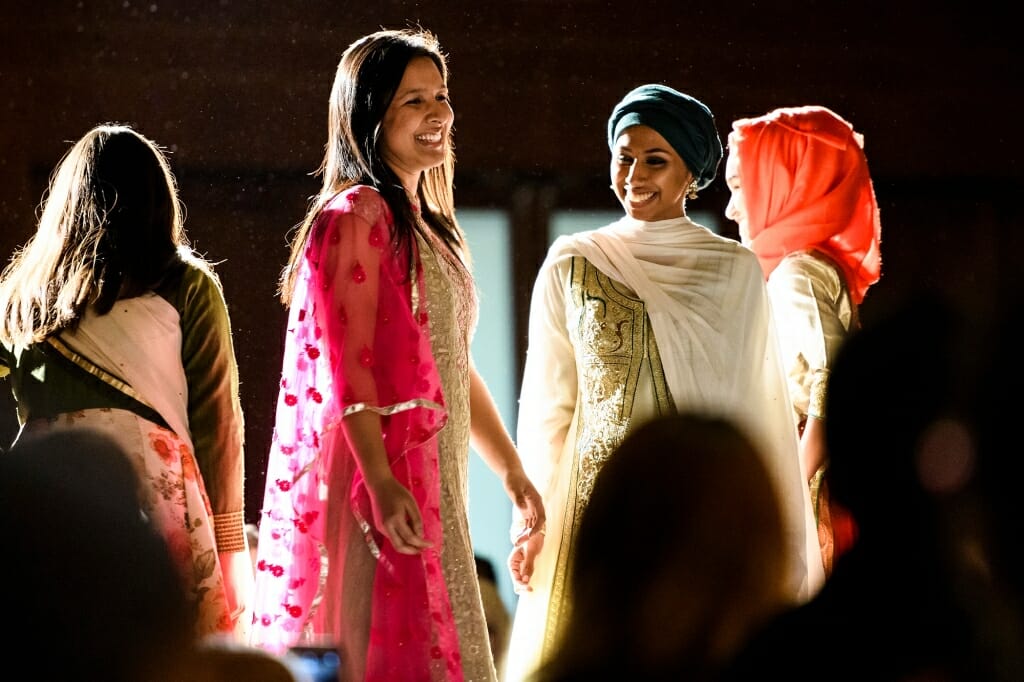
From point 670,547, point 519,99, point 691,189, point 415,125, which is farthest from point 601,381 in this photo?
point 519,99

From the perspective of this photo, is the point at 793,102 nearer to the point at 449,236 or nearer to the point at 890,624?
the point at 449,236

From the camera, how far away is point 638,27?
521 cm

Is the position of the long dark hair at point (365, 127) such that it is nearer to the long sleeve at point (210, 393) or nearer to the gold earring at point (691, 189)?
the long sleeve at point (210, 393)

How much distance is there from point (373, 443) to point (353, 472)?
0.10 m

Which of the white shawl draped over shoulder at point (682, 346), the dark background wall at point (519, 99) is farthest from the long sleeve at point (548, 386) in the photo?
the dark background wall at point (519, 99)

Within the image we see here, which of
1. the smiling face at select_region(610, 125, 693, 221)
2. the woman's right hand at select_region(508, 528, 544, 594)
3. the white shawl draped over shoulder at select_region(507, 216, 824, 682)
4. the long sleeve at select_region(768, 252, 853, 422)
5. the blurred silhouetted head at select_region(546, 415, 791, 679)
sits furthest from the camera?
the long sleeve at select_region(768, 252, 853, 422)

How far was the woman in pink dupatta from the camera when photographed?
2.52 metres

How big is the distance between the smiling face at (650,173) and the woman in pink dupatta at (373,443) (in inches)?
24.4

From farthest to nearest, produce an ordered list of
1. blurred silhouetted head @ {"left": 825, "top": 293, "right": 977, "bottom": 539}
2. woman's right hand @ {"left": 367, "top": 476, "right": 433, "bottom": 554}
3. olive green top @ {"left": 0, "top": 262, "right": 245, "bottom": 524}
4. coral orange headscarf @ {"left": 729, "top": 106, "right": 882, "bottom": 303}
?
coral orange headscarf @ {"left": 729, "top": 106, "right": 882, "bottom": 303} → olive green top @ {"left": 0, "top": 262, "right": 245, "bottom": 524} → woman's right hand @ {"left": 367, "top": 476, "right": 433, "bottom": 554} → blurred silhouetted head @ {"left": 825, "top": 293, "right": 977, "bottom": 539}

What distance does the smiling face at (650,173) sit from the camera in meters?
3.21

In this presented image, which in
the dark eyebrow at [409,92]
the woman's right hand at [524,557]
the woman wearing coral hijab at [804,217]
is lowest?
the woman's right hand at [524,557]

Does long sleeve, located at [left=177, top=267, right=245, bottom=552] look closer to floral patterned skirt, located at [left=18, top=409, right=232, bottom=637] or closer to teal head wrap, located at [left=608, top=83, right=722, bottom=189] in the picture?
floral patterned skirt, located at [left=18, top=409, right=232, bottom=637]

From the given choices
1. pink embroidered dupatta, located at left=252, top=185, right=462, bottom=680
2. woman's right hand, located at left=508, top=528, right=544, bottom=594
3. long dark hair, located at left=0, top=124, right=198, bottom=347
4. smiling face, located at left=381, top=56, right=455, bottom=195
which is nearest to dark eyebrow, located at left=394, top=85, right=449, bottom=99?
smiling face, located at left=381, top=56, right=455, bottom=195

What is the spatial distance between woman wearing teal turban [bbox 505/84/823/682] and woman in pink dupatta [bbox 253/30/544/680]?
1.40 feet
